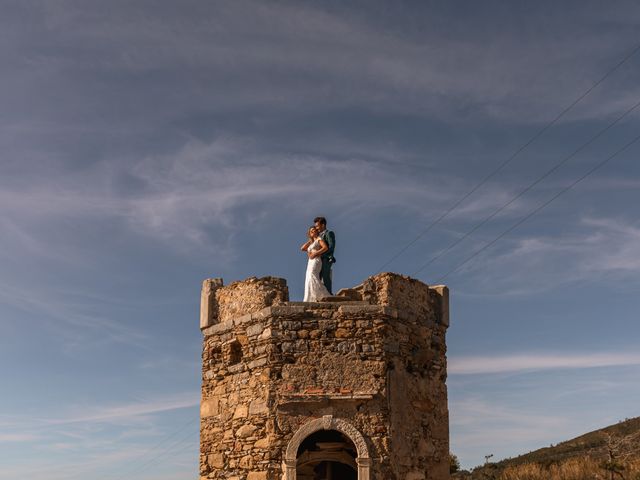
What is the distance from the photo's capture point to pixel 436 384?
12242mm

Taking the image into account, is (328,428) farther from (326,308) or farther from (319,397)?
(326,308)

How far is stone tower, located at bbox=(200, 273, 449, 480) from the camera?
11023 millimetres

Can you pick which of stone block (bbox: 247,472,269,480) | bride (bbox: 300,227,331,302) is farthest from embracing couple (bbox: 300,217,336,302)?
stone block (bbox: 247,472,269,480)

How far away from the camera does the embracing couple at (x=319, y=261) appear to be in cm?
1215

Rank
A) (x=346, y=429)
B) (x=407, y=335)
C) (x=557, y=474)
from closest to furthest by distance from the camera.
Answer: (x=346, y=429), (x=407, y=335), (x=557, y=474)

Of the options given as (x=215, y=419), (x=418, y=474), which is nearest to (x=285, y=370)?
(x=215, y=419)

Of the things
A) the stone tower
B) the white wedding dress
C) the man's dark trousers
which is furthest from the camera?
the man's dark trousers

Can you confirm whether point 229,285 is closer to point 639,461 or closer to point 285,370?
point 285,370

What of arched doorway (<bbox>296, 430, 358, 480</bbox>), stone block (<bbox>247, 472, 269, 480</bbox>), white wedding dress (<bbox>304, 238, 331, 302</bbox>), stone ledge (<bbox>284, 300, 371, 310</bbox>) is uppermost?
white wedding dress (<bbox>304, 238, 331, 302</bbox>)

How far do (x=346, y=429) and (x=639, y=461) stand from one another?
79.7 ft

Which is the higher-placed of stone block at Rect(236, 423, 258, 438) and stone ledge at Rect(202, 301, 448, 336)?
stone ledge at Rect(202, 301, 448, 336)

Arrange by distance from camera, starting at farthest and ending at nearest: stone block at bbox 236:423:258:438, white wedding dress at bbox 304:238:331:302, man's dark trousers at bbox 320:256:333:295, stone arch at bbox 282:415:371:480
Result: man's dark trousers at bbox 320:256:333:295
white wedding dress at bbox 304:238:331:302
stone block at bbox 236:423:258:438
stone arch at bbox 282:415:371:480

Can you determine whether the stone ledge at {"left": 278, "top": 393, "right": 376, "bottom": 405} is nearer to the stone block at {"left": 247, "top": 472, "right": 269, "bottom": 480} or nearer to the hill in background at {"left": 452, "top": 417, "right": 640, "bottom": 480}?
the stone block at {"left": 247, "top": 472, "right": 269, "bottom": 480}

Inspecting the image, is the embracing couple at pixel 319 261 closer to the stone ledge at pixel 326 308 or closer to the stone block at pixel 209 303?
the stone ledge at pixel 326 308
